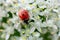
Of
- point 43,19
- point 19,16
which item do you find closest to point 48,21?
point 43,19

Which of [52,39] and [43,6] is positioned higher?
[43,6]

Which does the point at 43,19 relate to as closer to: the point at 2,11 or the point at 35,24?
the point at 35,24

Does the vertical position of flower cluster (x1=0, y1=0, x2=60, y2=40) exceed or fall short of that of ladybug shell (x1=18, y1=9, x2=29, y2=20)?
it falls short

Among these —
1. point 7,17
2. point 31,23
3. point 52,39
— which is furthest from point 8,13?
point 52,39

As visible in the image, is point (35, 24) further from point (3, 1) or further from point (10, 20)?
point (3, 1)

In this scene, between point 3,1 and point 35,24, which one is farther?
point 3,1

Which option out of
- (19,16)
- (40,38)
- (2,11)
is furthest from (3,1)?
(40,38)

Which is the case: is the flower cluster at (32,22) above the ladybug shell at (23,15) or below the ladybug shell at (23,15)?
below

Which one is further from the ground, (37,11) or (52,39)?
(37,11)

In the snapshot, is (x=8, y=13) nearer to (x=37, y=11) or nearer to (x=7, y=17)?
(x=7, y=17)
